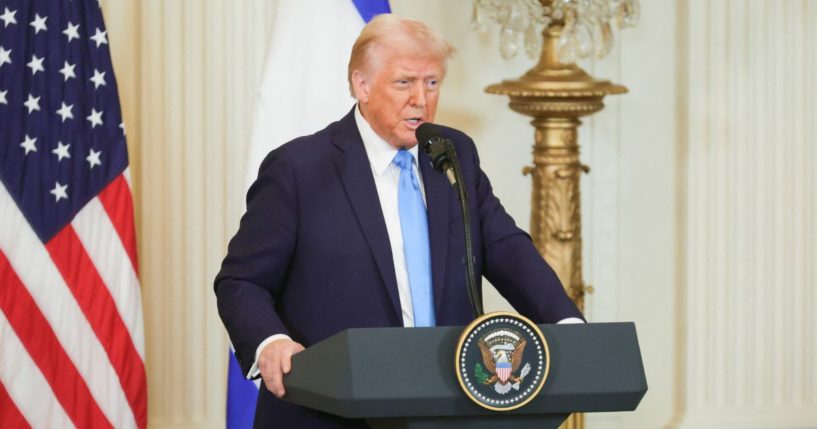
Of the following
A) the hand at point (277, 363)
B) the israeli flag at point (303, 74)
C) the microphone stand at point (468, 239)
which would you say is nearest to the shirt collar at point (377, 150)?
the microphone stand at point (468, 239)

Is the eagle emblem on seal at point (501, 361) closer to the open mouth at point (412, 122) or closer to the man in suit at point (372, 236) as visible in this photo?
the man in suit at point (372, 236)

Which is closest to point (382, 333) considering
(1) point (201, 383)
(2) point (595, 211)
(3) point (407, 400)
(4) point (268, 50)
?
(3) point (407, 400)

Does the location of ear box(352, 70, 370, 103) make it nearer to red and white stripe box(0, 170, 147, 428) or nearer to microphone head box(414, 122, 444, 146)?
microphone head box(414, 122, 444, 146)

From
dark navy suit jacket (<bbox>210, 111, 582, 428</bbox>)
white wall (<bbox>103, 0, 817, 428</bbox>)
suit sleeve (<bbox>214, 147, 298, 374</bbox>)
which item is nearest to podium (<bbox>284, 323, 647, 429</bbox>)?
suit sleeve (<bbox>214, 147, 298, 374</bbox>)

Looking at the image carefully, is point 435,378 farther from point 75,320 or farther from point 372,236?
point 75,320

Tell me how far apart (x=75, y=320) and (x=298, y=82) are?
39.7 inches

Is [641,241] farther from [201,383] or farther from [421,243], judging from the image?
[421,243]

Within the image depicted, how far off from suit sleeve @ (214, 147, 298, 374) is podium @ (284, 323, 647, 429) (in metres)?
0.23

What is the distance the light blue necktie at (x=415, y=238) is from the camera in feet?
8.40

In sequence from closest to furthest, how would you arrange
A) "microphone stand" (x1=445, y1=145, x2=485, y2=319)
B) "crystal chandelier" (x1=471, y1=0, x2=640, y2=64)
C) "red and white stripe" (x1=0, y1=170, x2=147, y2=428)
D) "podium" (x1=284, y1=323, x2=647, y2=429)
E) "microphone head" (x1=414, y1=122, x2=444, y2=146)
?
"podium" (x1=284, y1=323, x2=647, y2=429) < "microphone stand" (x1=445, y1=145, x2=485, y2=319) < "microphone head" (x1=414, y1=122, x2=444, y2=146) < "red and white stripe" (x1=0, y1=170, x2=147, y2=428) < "crystal chandelier" (x1=471, y1=0, x2=640, y2=64)

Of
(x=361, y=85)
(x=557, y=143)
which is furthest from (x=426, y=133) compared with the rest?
(x=557, y=143)

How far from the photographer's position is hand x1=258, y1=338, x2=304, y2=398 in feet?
7.33

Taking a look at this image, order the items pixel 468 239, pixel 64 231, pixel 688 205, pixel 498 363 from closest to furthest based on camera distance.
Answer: pixel 498 363 → pixel 468 239 → pixel 64 231 → pixel 688 205

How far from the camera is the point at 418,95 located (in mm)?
2570
